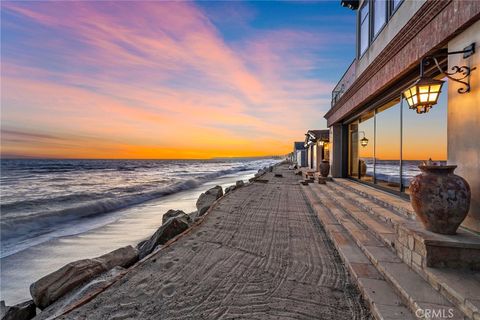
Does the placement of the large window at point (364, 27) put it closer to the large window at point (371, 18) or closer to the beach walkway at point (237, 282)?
the large window at point (371, 18)

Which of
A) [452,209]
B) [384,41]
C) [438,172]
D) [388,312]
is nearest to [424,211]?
[452,209]

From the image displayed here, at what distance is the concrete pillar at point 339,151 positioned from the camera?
1238 centimetres

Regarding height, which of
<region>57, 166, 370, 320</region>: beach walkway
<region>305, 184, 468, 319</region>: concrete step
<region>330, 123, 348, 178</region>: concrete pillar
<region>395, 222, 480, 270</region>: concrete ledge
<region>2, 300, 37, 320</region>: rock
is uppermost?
<region>330, 123, 348, 178</region>: concrete pillar

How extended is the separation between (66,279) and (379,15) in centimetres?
1034

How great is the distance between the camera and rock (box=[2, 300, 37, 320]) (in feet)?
10.9

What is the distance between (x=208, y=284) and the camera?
3125mm

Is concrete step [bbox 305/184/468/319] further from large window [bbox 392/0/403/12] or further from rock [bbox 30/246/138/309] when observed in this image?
large window [bbox 392/0/403/12]

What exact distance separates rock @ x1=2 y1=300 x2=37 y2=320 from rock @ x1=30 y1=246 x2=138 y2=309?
11cm

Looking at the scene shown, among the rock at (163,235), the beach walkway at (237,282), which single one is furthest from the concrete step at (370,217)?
the rock at (163,235)

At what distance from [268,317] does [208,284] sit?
0.97 metres

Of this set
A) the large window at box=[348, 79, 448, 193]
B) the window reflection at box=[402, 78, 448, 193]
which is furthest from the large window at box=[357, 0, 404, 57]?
the window reflection at box=[402, 78, 448, 193]

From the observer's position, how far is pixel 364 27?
912 cm

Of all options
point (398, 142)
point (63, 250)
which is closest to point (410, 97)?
point (398, 142)

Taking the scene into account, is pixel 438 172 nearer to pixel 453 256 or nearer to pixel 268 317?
pixel 453 256
